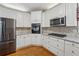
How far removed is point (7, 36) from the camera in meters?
2.08

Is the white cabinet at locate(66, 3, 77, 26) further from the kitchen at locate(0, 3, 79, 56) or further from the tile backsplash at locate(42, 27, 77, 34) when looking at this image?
the tile backsplash at locate(42, 27, 77, 34)

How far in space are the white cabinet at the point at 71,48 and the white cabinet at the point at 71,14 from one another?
0.49 metres

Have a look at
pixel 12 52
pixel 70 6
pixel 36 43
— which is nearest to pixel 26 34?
pixel 36 43

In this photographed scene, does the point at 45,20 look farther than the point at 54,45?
Yes

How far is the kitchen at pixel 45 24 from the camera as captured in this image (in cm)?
188

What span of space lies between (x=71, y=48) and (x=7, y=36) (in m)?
1.43

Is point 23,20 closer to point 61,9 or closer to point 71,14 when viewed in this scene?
point 61,9

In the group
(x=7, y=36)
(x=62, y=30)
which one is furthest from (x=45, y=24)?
(x=7, y=36)

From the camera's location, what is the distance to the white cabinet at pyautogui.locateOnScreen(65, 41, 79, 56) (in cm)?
148

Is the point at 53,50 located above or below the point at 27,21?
below

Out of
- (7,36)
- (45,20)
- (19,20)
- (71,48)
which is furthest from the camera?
(45,20)

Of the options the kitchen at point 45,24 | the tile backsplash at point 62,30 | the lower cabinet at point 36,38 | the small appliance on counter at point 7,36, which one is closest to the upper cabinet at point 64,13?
the kitchen at point 45,24

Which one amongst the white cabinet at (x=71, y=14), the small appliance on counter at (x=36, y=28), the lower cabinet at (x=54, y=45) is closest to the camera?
the white cabinet at (x=71, y=14)

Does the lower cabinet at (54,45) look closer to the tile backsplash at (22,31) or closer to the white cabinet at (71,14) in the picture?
the white cabinet at (71,14)
